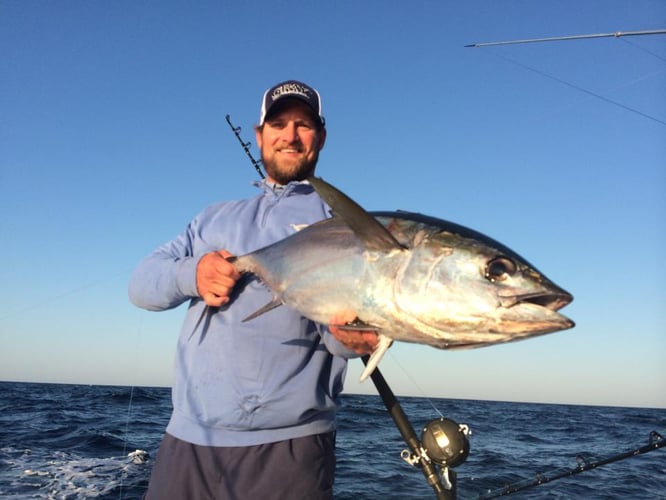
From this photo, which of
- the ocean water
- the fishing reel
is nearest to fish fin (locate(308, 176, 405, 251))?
the fishing reel

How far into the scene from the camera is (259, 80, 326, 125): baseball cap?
2.88 m

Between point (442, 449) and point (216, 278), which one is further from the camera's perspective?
point (442, 449)

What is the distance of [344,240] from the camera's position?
2.04 meters

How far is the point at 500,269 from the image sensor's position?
1.83 meters

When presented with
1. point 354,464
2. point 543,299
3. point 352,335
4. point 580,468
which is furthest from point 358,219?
point 354,464

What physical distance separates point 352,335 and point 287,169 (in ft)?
4.34

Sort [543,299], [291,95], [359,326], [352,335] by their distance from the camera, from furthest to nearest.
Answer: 1. [291,95]
2. [352,335]
3. [359,326]
4. [543,299]

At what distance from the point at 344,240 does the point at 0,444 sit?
43.0ft

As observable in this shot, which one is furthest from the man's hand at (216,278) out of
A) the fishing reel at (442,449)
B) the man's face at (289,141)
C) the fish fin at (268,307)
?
the fishing reel at (442,449)

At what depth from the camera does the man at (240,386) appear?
2.36m

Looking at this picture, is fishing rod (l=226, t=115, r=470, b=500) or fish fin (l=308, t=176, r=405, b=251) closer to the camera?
fish fin (l=308, t=176, r=405, b=251)

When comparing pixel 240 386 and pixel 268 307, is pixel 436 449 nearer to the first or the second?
pixel 240 386

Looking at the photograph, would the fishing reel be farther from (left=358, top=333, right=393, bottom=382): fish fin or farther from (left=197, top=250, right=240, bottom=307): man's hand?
(left=197, top=250, right=240, bottom=307): man's hand

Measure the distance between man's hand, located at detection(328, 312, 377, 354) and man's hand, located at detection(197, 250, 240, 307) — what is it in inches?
22.2
